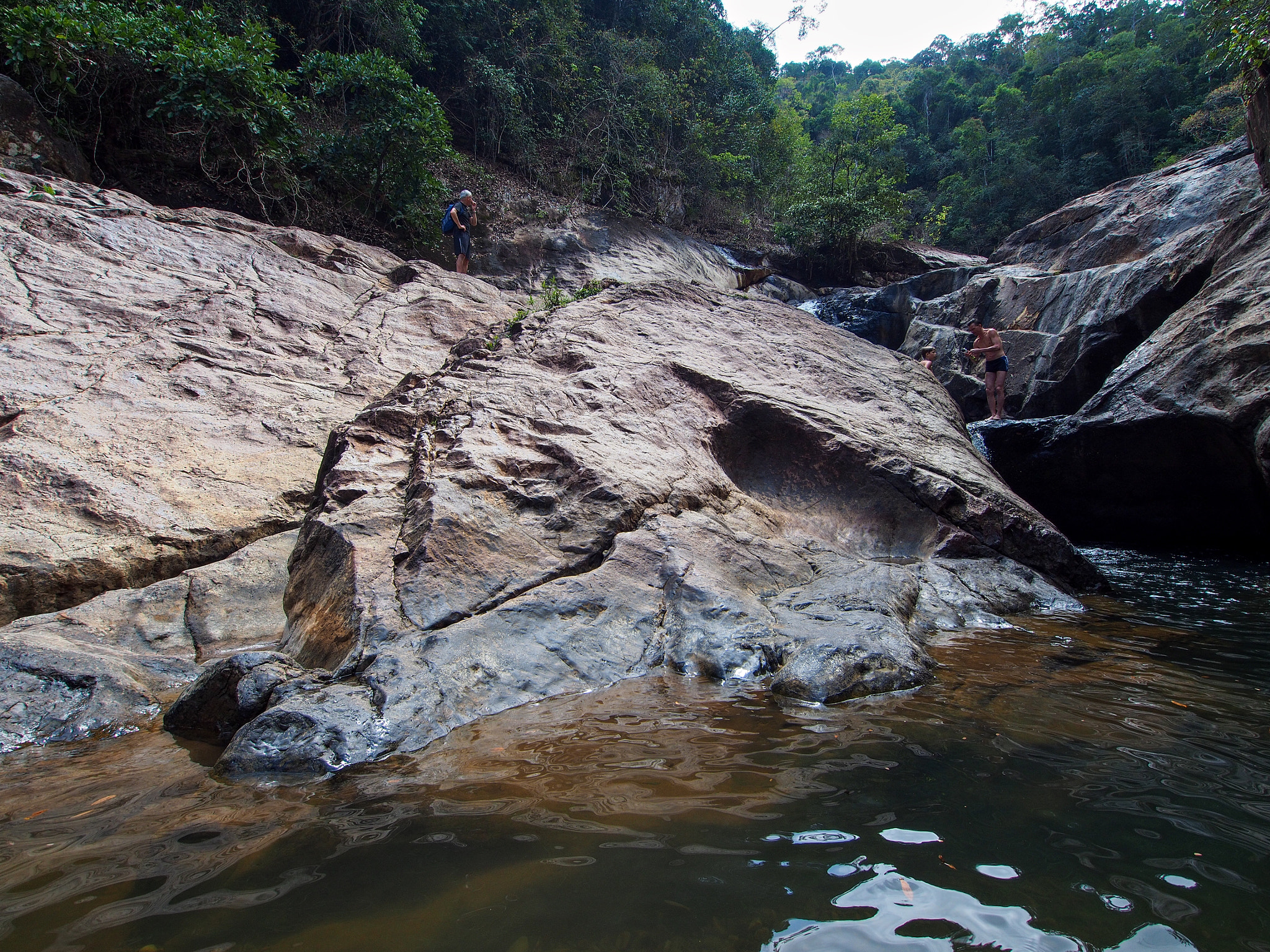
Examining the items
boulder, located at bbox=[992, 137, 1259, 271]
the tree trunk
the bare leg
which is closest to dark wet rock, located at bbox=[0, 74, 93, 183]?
the bare leg

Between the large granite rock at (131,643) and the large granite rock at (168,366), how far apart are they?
0.96 feet

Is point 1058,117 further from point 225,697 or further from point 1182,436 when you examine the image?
point 225,697

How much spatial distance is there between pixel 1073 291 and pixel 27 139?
1486 centimetres

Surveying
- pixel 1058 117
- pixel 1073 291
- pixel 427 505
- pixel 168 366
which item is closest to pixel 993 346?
pixel 1073 291

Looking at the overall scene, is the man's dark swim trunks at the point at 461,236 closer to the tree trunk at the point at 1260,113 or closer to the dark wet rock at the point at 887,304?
the dark wet rock at the point at 887,304

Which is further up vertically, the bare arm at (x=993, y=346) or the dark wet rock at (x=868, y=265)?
the dark wet rock at (x=868, y=265)

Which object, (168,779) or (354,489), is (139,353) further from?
(168,779)

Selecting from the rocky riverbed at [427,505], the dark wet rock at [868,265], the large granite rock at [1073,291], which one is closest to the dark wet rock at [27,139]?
the rocky riverbed at [427,505]

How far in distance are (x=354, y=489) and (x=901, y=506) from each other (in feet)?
12.6

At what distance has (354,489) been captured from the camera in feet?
12.3

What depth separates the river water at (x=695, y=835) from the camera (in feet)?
4.00

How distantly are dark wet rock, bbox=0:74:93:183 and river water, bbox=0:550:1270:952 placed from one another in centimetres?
827

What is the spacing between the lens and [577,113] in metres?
17.3

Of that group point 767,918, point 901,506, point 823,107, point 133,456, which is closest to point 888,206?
point 901,506
